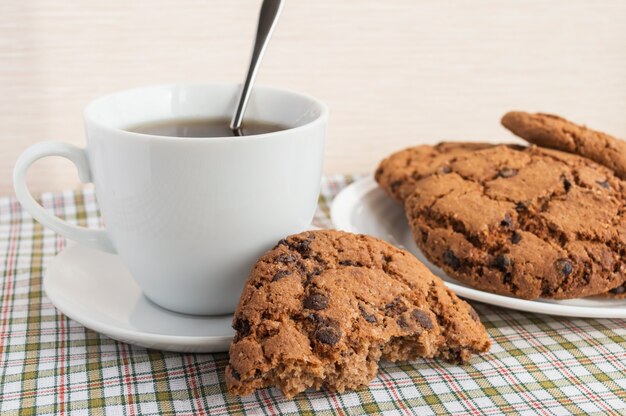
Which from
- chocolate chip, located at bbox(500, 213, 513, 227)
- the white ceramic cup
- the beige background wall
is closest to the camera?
the white ceramic cup

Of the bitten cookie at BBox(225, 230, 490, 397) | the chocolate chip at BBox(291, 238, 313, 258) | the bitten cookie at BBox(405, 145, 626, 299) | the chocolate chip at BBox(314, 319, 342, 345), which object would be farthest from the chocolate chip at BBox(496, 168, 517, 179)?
the chocolate chip at BBox(314, 319, 342, 345)

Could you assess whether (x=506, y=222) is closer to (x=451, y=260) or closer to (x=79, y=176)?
(x=451, y=260)

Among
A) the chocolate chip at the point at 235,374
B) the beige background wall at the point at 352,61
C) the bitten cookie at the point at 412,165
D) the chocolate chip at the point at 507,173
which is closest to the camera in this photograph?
the chocolate chip at the point at 235,374

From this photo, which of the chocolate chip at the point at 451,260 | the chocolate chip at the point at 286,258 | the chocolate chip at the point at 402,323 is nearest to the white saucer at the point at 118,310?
the chocolate chip at the point at 286,258

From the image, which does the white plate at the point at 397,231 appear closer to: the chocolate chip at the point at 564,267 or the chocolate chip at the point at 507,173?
the chocolate chip at the point at 564,267

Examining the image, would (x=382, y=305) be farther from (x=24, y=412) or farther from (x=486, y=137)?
(x=486, y=137)

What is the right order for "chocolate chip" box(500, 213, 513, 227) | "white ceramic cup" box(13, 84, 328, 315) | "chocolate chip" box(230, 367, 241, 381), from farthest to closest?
"chocolate chip" box(500, 213, 513, 227), "white ceramic cup" box(13, 84, 328, 315), "chocolate chip" box(230, 367, 241, 381)

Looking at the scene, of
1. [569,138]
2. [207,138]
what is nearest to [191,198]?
[207,138]

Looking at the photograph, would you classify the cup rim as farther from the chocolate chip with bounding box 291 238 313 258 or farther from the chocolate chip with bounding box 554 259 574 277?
the chocolate chip with bounding box 554 259 574 277
